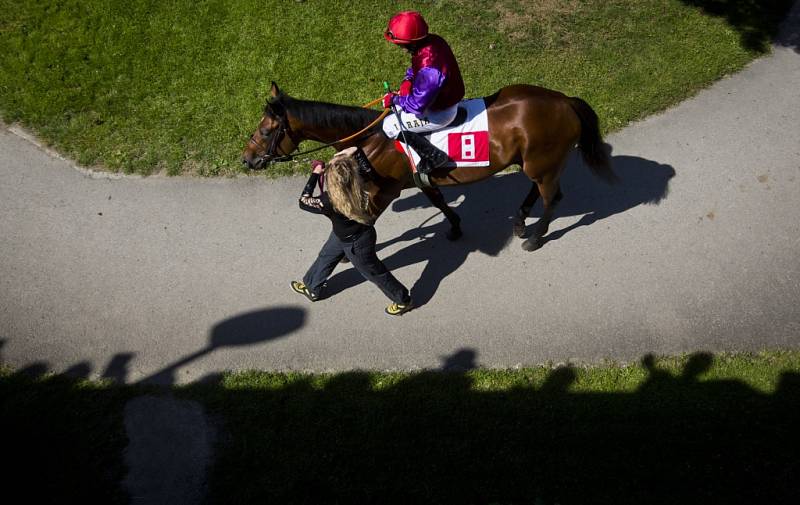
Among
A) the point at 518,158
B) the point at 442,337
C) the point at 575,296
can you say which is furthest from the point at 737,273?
the point at 442,337

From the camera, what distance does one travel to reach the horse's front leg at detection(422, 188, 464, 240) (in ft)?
18.3

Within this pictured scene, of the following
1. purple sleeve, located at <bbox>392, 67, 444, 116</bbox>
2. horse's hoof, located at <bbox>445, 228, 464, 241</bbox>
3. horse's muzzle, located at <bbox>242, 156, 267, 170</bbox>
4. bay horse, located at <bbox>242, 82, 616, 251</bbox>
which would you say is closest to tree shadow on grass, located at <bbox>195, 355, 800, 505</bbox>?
horse's hoof, located at <bbox>445, 228, 464, 241</bbox>

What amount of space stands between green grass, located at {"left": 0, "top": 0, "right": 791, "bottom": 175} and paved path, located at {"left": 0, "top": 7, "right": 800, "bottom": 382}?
586 mm

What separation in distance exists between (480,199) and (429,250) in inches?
39.5

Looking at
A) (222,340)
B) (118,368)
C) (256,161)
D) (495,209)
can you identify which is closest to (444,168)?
(495,209)

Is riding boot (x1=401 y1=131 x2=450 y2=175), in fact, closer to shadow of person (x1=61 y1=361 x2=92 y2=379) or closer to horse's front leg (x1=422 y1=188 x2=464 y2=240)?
horse's front leg (x1=422 y1=188 x2=464 y2=240)

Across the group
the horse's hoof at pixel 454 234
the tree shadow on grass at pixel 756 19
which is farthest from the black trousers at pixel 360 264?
the tree shadow on grass at pixel 756 19

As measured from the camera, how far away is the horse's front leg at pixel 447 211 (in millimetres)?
5578

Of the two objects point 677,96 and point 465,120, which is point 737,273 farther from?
point 465,120

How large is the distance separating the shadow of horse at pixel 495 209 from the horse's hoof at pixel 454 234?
0.21 feet

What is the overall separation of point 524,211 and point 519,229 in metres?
0.23

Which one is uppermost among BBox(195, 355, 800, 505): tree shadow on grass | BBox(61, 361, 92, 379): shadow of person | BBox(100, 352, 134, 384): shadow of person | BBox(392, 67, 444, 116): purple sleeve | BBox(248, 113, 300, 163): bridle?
BBox(392, 67, 444, 116): purple sleeve

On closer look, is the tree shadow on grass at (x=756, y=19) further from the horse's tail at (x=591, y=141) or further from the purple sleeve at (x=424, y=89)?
the purple sleeve at (x=424, y=89)

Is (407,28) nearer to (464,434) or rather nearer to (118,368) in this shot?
(464,434)
